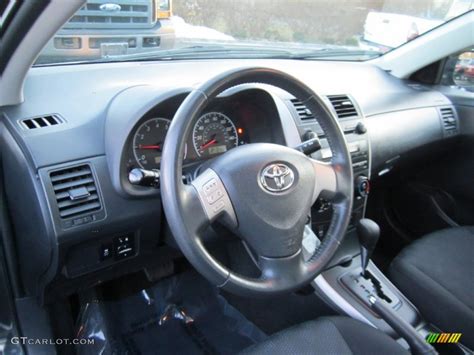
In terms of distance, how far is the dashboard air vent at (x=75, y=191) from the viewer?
4.23 feet

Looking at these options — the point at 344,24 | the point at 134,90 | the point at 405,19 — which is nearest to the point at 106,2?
the point at 134,90

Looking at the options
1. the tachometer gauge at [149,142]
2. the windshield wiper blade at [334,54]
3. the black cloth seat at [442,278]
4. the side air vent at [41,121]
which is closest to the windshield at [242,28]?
the windshield wiper blade at [334,54]

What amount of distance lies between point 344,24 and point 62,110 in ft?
5.61

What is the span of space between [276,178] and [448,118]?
1.72 metres

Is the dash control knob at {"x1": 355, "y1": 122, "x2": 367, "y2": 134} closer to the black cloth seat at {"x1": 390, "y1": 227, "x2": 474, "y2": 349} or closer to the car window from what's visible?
the black cloth seat at {"x1": 390, "y1": 227, "x2": 474, "y2": 349}

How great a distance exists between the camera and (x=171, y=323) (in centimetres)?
206

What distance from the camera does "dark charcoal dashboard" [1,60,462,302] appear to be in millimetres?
1312

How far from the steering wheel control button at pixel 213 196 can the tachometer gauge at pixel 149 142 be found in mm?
301

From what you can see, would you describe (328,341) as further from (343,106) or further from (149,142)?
(343,106)

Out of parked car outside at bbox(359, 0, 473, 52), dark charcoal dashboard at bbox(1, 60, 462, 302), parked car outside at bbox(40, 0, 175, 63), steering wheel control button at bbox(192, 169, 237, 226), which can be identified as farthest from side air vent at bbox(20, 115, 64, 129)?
parked car outside at bbox(359, 0, 473, 52)

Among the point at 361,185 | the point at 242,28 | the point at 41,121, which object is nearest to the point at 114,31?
the point at 41,121

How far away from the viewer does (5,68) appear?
1268mm

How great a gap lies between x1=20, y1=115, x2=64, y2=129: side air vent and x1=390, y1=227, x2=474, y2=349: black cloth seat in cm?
142

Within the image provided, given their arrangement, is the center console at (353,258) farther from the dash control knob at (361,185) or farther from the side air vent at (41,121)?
the side air vent at (41,121)
